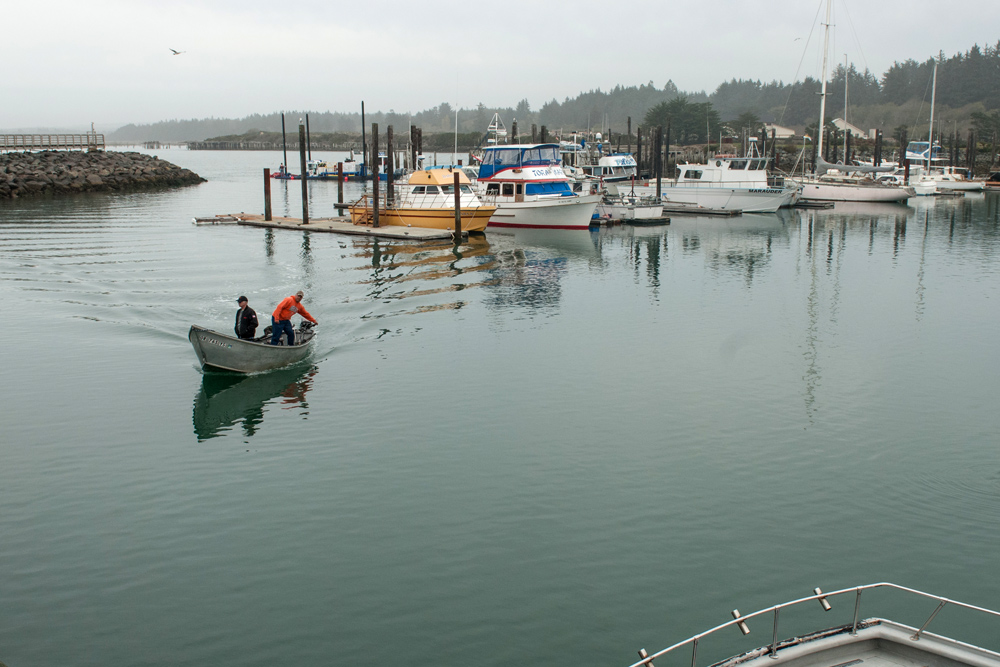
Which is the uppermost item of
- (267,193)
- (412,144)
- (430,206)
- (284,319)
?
(412,144)

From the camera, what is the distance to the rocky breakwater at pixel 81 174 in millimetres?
62662

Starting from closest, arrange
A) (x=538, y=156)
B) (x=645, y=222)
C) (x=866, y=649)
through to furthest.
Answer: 1. (x=866, y=649)
2. (x=538, y=156)
3. (x=645, y=222)

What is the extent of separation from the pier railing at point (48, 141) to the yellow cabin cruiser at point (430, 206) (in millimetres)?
52781

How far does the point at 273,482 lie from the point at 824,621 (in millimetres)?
8136

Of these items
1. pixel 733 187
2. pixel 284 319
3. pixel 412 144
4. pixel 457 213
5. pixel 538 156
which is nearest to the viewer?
pixel 284 319

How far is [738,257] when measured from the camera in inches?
1492

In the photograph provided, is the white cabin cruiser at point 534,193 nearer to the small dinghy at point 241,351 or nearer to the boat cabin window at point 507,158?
the boat cabin window at point 507,158

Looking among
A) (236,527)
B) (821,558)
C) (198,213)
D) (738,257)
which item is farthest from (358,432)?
(198,213)

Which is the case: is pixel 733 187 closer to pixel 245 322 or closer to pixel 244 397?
pixel 245 322

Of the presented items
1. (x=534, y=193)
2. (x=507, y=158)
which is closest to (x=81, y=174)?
(x=507, y=158)

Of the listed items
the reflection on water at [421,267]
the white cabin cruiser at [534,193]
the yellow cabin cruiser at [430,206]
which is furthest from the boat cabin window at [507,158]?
the reflection on water at [421,267]

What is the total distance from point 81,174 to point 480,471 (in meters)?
67.2

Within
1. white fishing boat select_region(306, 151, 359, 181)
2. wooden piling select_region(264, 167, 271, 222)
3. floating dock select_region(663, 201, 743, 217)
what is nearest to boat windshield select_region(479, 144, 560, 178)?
floating dock select_region(663, 201, 743, 217)

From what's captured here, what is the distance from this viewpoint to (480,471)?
43.4ft
